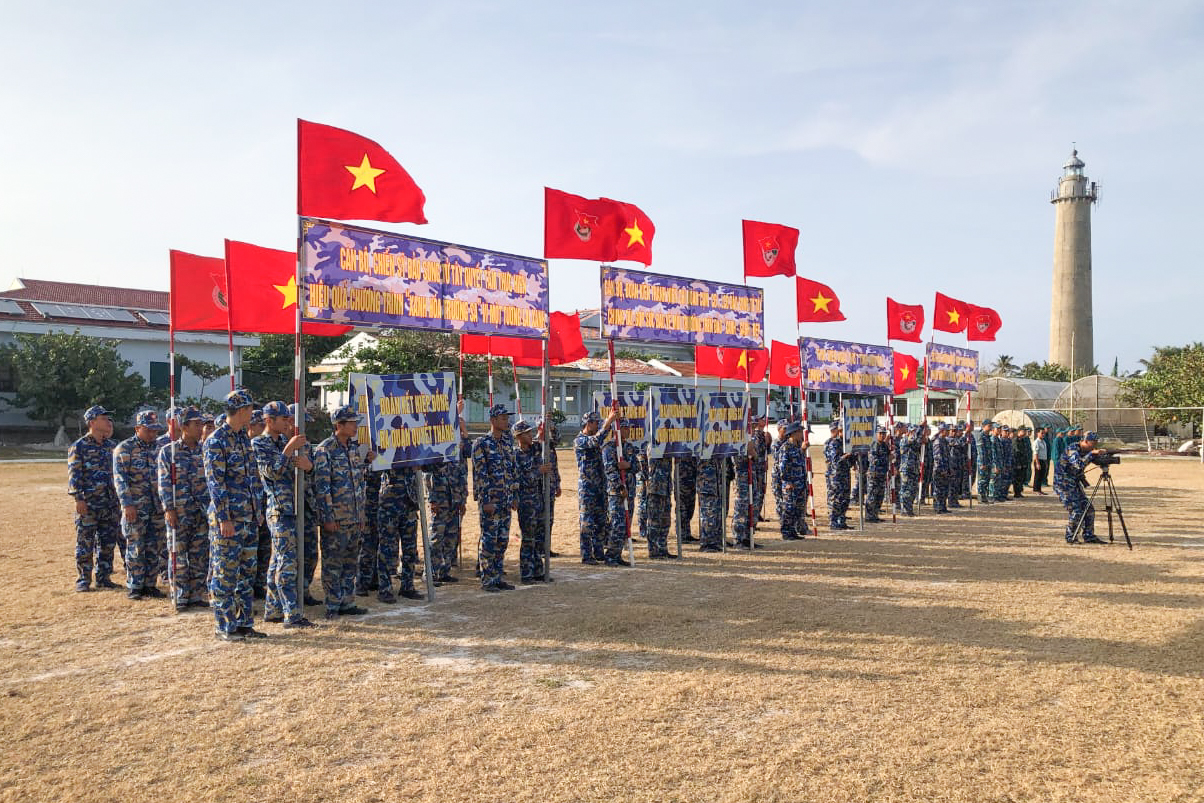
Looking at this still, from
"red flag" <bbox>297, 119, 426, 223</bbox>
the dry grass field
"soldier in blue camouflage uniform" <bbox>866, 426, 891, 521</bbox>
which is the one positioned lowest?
the dry grass field

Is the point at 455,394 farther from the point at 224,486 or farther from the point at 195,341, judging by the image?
the point at 195,341

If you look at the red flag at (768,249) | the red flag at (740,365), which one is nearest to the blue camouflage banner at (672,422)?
the red flag at (768,249)

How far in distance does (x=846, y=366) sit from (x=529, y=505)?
26.4ft

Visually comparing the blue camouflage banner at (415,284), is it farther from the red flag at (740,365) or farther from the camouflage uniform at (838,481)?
the red flag at (740,365)

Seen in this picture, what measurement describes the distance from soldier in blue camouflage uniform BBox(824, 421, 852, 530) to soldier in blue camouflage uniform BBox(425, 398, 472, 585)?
23.6ft

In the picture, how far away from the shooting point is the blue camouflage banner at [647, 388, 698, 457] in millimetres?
11570

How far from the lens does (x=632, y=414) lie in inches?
463

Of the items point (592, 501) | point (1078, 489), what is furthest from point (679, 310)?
point (1078, 489)

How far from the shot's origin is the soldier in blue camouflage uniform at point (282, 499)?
24.8 ft

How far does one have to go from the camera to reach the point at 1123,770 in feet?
15.2

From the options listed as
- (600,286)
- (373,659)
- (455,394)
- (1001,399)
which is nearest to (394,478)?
(455,394)

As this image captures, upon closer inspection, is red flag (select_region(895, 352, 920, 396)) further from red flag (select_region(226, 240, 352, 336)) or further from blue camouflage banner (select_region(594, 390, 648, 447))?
red flag (select_region(226, 240, 352, 336))

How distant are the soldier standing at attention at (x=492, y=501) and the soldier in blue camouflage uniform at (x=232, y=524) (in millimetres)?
2529

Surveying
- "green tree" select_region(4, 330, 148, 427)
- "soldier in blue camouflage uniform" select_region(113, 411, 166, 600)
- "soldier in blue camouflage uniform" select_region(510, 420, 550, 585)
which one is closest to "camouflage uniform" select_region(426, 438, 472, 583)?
"soldier in blue camouflage uniform" select_region(510, 420, 550, 585)
